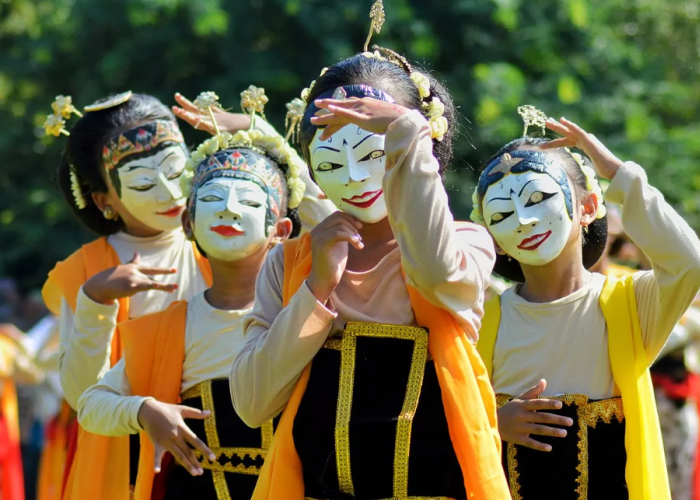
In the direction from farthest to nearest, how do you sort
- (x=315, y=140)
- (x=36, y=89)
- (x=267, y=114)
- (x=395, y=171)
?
1. (x=36, y=89)
2. (x=267, y=114)
3. (x=315, y=140)
4. (x=395, y=171)

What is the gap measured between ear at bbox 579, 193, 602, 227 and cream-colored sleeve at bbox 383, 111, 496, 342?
44.6 inches

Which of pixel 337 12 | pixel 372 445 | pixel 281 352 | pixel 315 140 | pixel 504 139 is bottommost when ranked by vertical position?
pixel 372 445

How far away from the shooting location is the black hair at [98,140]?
190 inches

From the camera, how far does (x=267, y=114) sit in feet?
32.6

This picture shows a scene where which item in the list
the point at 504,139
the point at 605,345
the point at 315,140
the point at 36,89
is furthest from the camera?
the point at 36,89

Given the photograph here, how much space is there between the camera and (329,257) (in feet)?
9.87

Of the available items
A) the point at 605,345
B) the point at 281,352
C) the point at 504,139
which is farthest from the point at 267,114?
the point at 281,352

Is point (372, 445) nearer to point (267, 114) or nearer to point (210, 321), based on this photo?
point (210, 321)

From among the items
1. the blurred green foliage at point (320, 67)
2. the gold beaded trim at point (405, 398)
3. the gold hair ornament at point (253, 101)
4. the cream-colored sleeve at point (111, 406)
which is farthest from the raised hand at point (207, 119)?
the blurred green foliage at point (320, 67)

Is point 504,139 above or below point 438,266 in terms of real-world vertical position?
above

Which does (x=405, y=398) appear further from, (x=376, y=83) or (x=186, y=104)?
(x=186, y=104)

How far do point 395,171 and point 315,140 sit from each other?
0.42m

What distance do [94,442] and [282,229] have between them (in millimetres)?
961

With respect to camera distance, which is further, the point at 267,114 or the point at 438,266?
the point at 267,114
